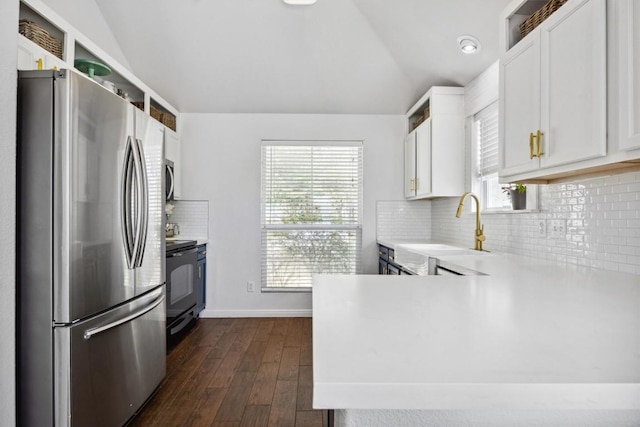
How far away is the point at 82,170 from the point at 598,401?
1858 millimetres

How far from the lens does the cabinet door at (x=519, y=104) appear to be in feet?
6.03

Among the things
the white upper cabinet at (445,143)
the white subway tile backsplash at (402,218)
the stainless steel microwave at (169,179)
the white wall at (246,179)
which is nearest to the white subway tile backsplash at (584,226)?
the white upper cabinet at (445,143)

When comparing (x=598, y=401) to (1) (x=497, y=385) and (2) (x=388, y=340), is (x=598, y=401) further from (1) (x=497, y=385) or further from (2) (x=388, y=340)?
(2) (x=388, y=340)

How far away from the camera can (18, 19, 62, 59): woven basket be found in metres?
2.04

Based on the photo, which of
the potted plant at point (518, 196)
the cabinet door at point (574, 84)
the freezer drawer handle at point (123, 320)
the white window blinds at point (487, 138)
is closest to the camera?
the cabinet door at point (574, 84)

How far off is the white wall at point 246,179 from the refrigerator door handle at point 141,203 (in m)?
2.21

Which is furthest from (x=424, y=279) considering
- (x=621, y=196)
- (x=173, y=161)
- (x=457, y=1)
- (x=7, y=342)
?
(x=173, y=161)

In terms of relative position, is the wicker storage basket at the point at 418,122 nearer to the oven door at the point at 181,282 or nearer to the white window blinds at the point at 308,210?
the white window blinds at the point at 308,210

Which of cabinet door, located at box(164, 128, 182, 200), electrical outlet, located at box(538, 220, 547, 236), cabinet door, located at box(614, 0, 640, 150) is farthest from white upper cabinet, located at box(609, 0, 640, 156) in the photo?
cabinet door, located at box(164, 128, 182, 200)

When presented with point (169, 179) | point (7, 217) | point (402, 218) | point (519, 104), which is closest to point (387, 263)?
point (402, 218)

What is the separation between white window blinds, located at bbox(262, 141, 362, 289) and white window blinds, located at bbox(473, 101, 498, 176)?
147 cm

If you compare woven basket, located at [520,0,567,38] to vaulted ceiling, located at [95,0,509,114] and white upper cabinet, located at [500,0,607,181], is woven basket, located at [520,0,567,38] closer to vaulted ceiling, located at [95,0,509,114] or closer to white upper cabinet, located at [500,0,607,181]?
white upper cabinet, located at [500,0,607,181]

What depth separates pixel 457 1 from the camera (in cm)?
253

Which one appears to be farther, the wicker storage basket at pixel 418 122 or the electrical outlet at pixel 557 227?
the wicker storage basket at pixel 418 122
